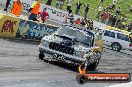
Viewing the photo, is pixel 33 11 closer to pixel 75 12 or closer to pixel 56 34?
pixel 56 34

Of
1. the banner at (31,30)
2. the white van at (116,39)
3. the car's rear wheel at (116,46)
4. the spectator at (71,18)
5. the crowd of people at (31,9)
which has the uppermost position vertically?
the crowd of people at (31,9)

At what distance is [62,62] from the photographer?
17.0m

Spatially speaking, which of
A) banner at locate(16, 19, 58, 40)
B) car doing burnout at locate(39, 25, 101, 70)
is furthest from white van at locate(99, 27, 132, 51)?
car doing burnout at locate(39, 25, 101, 70)

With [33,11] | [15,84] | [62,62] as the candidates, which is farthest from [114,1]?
[15,84]

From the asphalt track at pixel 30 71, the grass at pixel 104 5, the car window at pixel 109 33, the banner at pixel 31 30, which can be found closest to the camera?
the asphalt track at pixel 30 71

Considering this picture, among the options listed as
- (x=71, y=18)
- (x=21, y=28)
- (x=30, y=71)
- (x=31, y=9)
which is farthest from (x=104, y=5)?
(x=30, y=71)

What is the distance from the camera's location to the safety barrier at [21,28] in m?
20.8

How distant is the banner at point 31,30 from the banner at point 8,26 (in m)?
0.40

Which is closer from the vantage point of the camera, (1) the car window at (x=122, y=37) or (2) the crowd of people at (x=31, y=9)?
(2) the crowd of people at (x=31, y=9)

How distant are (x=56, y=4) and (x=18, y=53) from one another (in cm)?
2429

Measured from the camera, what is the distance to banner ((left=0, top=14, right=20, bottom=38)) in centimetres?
2061

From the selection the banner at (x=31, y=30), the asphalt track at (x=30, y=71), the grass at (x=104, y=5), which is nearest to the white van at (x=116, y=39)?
the banner at (x=31, y=30)

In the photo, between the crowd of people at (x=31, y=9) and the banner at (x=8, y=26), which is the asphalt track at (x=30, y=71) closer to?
the banner at (x=8, y=26)

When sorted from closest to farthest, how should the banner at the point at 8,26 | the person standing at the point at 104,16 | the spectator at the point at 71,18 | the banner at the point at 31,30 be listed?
the banner at the point at 8,26
the banner at the point at 31,30
the spectator at the point at 71,18
the person standing at the point at 104,16
